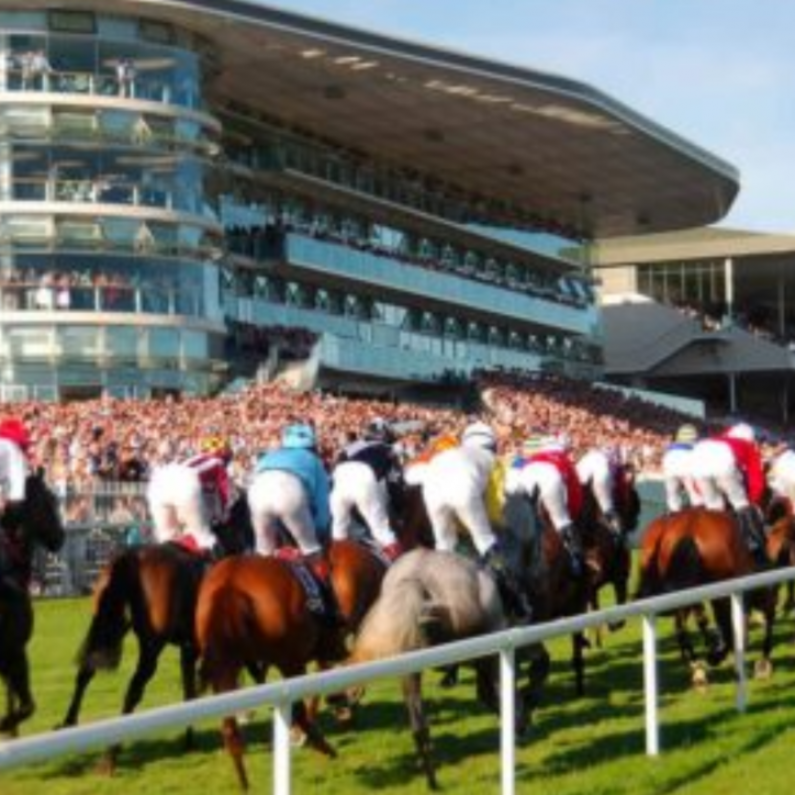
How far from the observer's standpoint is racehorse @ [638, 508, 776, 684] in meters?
11.3

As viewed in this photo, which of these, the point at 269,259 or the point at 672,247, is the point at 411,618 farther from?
the point at 672,247

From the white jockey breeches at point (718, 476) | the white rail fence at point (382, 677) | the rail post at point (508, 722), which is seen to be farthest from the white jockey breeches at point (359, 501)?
the rail post at point (508, 722)

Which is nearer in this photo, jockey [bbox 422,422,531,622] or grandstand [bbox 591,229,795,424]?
jockey [bbox 422,422,531,622]

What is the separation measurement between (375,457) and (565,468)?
1.31 metres

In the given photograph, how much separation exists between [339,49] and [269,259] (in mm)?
6358

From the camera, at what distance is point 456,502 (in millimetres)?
9844

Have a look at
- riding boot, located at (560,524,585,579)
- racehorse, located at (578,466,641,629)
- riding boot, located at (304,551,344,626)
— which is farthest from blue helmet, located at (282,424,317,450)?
racehorse, located at (578,466,641,629)

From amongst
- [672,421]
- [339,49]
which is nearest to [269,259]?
[339,49]

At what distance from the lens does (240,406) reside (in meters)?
30.7

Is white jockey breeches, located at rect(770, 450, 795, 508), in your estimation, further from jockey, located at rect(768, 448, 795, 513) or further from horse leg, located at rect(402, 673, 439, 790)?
horse leg, located at rect(402, 673, 439, 790)

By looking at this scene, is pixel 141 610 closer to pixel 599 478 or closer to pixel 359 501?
pixel 359 501

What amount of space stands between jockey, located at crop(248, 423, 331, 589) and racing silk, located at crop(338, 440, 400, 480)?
73.5 inches

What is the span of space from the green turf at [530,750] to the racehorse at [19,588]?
1.36ft

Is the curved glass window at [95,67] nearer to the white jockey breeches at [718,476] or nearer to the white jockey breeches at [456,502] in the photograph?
the white jockey breeches at [718,476]
